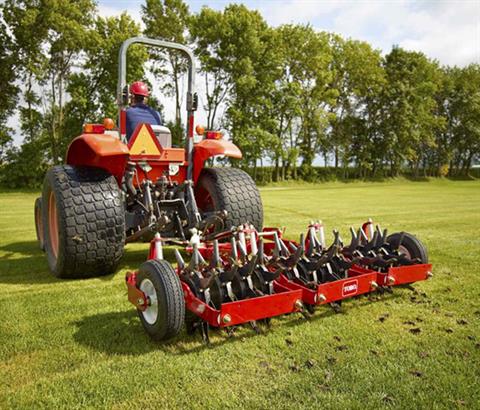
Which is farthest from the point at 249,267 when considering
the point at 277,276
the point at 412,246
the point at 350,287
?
the point at 412,246

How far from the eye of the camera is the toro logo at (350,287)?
3.42m

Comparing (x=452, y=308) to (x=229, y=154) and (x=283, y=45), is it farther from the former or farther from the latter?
(x=283, y=45)

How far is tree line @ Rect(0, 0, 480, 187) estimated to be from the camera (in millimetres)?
25969

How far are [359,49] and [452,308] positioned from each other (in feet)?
139

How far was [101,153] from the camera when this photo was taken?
448 centimetres

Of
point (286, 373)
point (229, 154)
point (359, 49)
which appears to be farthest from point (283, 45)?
point (286, 373)

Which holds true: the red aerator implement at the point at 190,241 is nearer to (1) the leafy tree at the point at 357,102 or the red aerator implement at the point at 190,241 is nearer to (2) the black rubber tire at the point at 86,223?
(2) the black rubber tire at the point at 86,223

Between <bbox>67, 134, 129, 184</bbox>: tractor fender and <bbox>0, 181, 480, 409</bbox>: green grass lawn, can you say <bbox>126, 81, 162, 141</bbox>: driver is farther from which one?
<bbox>0, 181, 480, 409</bbox>: green grass lawn

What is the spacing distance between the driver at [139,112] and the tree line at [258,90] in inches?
848

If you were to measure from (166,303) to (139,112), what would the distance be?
11.0ft

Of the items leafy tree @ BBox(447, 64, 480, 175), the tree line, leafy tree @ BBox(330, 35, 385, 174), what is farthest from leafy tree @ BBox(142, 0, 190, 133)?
leafy tree @ BBox(447, 64, 480, 175)

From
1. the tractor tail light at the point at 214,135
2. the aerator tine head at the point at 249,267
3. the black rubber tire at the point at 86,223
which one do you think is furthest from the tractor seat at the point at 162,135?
the aerator tine head at the point at 249,267

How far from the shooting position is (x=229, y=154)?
5535 millimetres

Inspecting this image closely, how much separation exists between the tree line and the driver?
21532 mm
